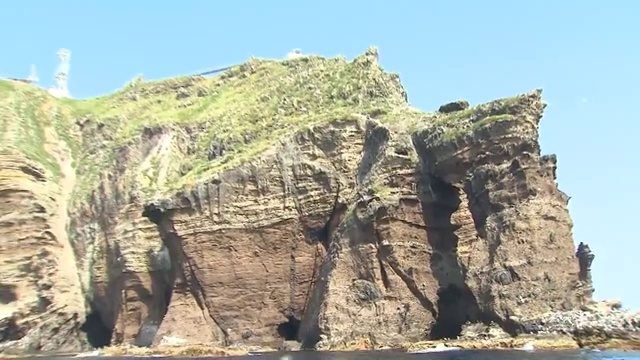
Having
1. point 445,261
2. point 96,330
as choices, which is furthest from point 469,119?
point 96,330

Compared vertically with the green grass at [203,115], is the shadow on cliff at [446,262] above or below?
below

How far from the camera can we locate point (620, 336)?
5678 cm

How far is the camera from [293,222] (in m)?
81.1

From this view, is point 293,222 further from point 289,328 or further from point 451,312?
point 451,312

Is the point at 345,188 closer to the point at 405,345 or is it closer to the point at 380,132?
the point at 380,132

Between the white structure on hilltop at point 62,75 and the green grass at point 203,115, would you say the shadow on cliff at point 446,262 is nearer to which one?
the green grass at point 203,115

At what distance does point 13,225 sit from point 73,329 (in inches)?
609

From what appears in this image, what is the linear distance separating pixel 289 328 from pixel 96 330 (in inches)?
1448

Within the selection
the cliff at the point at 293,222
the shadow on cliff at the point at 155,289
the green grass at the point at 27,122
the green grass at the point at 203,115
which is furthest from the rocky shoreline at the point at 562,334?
the green grass at the point at 27,122

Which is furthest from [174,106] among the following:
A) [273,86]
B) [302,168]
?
[302,168]

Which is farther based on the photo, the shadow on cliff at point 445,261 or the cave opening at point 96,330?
the cave opening at point 96,330

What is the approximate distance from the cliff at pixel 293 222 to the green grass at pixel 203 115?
0.41 m

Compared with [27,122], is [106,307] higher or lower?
lower

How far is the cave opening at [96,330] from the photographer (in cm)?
10175
